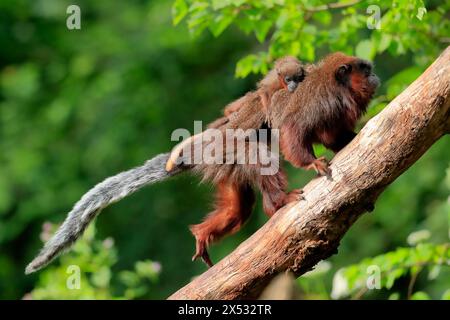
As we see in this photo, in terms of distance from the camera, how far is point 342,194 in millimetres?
4898

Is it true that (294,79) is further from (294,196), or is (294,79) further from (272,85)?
(294,196)

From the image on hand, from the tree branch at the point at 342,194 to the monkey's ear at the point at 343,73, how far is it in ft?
2.63

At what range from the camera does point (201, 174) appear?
603 centimetres

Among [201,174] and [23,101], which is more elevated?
[23,101]

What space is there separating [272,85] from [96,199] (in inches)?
58.4

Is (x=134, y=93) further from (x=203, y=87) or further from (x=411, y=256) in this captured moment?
(x=411, y=256)

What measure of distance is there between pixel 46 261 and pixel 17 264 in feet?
26.4

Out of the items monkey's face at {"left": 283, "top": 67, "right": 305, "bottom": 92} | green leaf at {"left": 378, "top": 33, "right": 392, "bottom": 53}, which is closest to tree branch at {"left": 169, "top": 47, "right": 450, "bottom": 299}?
monkey's face at {"left": 283, "top": 67, "right": 305, "bottom": 92}

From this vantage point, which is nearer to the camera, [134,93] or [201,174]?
[201,174]

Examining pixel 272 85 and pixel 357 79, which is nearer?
pixel 357 79

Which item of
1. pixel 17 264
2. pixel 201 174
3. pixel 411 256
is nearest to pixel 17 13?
pixel 17 264

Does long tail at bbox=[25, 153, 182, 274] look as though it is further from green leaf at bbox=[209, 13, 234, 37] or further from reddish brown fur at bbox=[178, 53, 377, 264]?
green leaf at bbox=[209, 13, 234, 37]

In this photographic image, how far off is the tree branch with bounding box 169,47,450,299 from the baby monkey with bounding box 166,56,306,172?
99 centimetres

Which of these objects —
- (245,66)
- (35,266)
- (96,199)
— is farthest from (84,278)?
(245,66)
